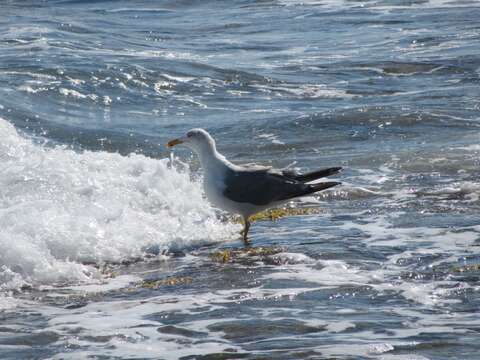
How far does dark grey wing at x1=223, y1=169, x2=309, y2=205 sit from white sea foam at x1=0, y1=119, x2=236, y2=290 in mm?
498

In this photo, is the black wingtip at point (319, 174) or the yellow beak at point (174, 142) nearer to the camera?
the black wingtip at point (319, 174)

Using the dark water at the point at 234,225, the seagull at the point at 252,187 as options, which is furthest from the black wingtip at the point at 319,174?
the dark water at the point at 234,225

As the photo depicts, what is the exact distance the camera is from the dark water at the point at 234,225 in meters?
6.35

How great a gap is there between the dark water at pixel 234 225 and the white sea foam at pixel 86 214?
20 mm

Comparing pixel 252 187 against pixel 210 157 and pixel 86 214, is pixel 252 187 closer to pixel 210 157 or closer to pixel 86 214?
pixel 210 157

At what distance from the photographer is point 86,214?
9.34m

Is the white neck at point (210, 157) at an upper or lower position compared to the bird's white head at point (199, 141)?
lower

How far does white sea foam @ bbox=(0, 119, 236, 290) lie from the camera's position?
8062 millimetres

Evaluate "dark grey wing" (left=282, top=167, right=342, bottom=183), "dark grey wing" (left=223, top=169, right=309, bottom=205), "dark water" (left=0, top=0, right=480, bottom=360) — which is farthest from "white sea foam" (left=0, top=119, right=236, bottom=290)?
"dark grey wing" (left=282, top=167, right=342, bottom=183)

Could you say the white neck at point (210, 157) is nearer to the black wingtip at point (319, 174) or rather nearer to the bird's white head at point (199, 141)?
the bird's white head at point (199, 141)

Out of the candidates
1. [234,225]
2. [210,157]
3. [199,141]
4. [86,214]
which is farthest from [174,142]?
[86,214]

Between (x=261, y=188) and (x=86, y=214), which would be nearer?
(x=261, y=188)

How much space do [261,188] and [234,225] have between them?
30.4 inches

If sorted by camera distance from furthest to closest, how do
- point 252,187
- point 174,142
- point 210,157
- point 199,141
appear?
point 174,142 < point 199,141 < point 210,157 < point 252,187
